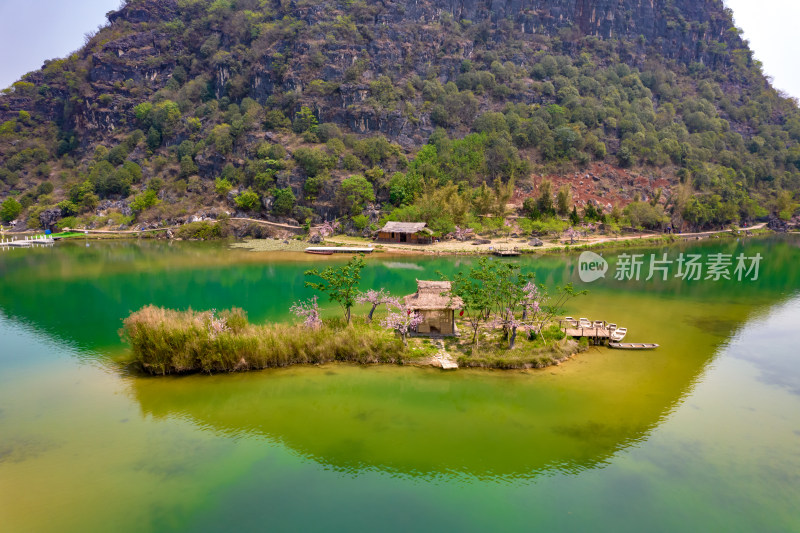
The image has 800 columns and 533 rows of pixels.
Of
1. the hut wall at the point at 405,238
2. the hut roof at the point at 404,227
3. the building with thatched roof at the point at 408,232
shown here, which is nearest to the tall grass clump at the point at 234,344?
the hut roof at the point at 404,227

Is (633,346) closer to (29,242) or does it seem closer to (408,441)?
(408,441)

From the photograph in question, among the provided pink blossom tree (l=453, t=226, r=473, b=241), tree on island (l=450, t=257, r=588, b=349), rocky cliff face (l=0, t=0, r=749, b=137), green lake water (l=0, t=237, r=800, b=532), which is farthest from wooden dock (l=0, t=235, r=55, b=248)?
tree on island (l=450, t=257, r=588, b=349)

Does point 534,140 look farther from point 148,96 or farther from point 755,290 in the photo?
point 148,96

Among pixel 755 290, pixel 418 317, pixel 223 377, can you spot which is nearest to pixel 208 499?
pixel 223 377

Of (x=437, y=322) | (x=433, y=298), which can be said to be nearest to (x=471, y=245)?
(x=433, y=298)

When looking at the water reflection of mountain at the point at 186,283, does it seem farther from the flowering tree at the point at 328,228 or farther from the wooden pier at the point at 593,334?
the flowering tree at the point at 328,228

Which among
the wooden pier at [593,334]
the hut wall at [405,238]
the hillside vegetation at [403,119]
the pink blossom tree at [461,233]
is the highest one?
the hillside vegetation at [403,119]

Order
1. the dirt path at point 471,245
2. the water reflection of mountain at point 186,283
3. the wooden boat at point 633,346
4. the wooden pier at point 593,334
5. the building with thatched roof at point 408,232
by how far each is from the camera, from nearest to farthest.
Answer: the wooden boat at point 633,346 → the wooden pier at point 593,334 → the water reflection of mountain at point 186,283 → the dirt path at point 471,245 → the building with thatched roof at point 408,232
